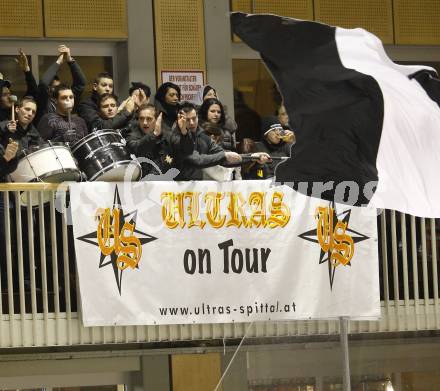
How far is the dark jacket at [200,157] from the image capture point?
11.5m

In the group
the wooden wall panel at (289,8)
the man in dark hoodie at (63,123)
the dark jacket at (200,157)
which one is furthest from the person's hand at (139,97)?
the wooden wall panel at (289,8)

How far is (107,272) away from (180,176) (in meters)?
1.23

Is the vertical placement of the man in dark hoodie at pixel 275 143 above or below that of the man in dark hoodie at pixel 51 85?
below

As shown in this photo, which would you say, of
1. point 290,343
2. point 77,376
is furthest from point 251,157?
point 290,343

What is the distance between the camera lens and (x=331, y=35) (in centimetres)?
717

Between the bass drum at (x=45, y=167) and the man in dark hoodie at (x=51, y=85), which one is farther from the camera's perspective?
the man in dark hoodie at (x=51, y=85)

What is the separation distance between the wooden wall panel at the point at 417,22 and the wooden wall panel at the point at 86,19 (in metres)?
4.17

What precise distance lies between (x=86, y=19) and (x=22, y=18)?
848mm

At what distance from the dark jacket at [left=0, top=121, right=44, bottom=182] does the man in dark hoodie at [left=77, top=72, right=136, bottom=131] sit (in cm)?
71

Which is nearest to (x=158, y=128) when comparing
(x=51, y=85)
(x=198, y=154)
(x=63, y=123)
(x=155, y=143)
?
(x=155, y=143)

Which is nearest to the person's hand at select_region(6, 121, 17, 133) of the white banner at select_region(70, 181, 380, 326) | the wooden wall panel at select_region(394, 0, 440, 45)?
the white banner at select_region(70, 181, 380, 326)

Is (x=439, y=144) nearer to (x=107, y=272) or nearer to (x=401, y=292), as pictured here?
(x=107, y=272)

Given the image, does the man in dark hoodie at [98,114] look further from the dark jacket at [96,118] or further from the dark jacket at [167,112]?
the dark jacket at [167,112]

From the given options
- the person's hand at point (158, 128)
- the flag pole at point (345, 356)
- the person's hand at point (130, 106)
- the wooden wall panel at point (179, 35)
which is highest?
the wooden wall panel at point (179, 35)
